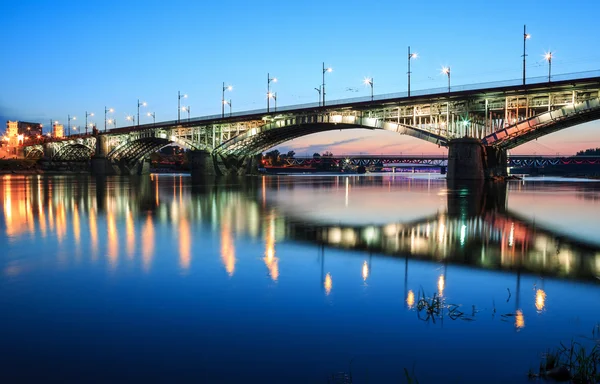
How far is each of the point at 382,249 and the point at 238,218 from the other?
27.9 feet

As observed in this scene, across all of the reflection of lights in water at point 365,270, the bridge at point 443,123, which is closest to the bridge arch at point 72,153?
the bridge at point 443,123

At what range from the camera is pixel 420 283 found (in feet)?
27.6

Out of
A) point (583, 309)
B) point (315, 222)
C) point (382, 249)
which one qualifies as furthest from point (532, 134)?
point (583, 309)

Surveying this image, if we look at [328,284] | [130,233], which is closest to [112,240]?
[130,233]

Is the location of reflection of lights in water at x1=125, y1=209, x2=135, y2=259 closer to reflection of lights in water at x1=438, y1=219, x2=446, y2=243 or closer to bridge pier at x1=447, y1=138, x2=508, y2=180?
reflection of lights in water at x1=438, y1=219, x2=446, y2=243

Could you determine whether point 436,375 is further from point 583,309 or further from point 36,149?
point 36,149

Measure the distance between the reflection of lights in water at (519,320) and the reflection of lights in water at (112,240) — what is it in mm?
7593

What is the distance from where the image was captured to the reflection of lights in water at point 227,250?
31.9 feet

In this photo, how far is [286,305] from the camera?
7082 millimetres

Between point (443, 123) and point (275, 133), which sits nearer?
point (443, 123)

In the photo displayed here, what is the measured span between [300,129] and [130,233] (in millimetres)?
73413

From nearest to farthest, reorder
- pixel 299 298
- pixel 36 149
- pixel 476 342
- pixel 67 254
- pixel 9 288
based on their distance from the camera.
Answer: pixel 476 342 → pixel 299 298 → pixel 9 288 → pixel 67 254 → pixel 36 149

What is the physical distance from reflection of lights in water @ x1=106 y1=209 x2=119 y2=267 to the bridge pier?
47.3 metres

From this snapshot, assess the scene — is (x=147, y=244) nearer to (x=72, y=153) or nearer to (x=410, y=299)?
(x=410, y=299)
